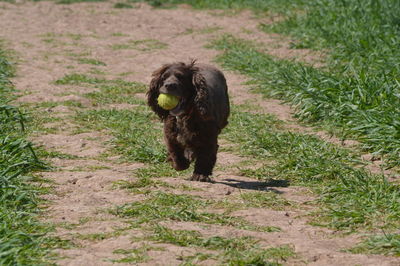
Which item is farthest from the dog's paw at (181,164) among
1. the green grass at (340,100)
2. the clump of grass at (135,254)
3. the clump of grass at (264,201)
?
the clump of grass at (135,254)

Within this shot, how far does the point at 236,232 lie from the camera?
4.88 meters

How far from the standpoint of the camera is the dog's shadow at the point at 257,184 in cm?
644

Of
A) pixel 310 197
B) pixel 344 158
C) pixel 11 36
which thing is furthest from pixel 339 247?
pixel 11 36

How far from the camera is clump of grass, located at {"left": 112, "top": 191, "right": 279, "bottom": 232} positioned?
5.06 m

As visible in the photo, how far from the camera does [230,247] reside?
4.56m

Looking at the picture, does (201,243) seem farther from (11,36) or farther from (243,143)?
(11,36)

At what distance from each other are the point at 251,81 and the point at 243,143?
341cm

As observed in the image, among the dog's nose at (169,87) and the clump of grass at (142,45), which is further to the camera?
the clump of grass at (142,45)

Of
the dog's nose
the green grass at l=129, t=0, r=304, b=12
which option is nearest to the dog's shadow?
the dog's nose

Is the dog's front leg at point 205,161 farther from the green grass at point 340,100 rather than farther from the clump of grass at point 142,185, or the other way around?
the green grass at point 340,100

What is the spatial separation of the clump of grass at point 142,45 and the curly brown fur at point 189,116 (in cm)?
791

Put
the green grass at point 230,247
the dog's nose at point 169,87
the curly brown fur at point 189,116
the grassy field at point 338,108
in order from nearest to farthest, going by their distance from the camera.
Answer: the green grass at point 230,247
the grassy field at point 338,108
the dog's nose at point 169,87
the curly brown fur at point 189,116

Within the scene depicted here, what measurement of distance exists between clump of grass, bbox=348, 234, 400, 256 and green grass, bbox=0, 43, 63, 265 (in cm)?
194

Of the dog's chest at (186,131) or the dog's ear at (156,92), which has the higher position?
the dog's ear at (156,92)
